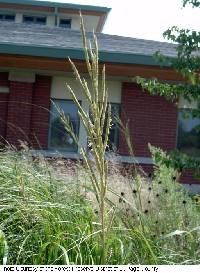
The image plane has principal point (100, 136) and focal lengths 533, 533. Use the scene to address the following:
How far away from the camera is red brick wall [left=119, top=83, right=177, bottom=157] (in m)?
13.4

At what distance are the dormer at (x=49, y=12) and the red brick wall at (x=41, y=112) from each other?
1532 centimetres

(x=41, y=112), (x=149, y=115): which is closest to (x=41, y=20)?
(x=41, y=112)

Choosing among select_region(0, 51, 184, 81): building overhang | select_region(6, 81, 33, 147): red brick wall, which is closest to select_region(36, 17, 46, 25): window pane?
select_region(0, 51, 184, 81): building overhang

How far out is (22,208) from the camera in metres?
3.02

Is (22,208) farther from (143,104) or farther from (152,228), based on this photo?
(143,104)

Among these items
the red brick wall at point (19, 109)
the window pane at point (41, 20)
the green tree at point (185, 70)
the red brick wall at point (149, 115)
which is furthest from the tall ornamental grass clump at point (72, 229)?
the window pane at point (41, 20)

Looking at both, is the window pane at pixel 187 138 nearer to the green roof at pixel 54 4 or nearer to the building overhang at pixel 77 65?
the building overhang at pixel 77 65

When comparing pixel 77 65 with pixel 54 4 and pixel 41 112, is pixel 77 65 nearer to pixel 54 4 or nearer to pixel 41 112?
pixel 41 112

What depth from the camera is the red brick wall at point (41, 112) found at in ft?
42.8

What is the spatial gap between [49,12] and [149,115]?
1729 centimetres

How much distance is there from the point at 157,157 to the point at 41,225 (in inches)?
138

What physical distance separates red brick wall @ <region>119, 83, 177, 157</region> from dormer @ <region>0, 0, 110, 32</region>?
15.4 m

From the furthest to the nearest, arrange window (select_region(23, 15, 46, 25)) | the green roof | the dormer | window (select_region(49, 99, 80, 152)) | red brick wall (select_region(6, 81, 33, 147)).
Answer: window (select_region(23, 15, 46, 25)), the dormer, the green roof, window (select_region(49, 99, 80, 152)), red brick wall (select_region(6, 81, 33, 147))

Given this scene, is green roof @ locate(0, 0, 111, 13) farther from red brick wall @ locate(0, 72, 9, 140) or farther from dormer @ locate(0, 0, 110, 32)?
red brick wall @ locate(0, 72, 9, 140)
